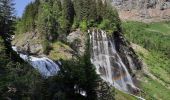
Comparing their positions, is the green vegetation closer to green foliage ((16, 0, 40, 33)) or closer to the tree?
green foliage ((16, 0, 40, 33))

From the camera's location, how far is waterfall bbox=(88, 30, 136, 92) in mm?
181000

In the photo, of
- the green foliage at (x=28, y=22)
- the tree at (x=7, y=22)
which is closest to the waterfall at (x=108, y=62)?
the green foliage at (x=28, y=22)

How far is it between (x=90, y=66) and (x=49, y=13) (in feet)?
334

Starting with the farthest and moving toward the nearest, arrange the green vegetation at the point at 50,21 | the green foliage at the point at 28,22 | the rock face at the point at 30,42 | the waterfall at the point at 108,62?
the green foliage at the point at 28,22
the waterfall at the point at 108,62
the green vegetation at the point at 50,21
the rock face at the point at 30,42

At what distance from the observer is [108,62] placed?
187250 millimetres

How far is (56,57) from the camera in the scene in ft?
523

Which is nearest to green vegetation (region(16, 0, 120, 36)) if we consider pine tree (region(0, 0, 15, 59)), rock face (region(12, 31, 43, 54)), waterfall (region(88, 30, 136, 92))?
rock face (region(12, 31, 43, 54))

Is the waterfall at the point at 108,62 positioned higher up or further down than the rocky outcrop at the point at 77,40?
further down

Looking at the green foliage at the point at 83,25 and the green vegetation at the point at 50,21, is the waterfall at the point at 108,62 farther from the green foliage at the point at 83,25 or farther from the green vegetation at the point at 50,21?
the green vegetation at the point at 50,21

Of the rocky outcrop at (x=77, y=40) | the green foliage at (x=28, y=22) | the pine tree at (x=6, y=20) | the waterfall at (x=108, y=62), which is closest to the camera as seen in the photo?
the pine tree at (x=6, y=20)

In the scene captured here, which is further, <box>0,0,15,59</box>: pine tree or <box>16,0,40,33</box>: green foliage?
<box>16,0,40,33</box>: green foliage

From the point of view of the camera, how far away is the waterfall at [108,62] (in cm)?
18100

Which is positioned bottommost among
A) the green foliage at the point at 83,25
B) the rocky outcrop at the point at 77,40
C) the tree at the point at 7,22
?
the rocky outcrop at the point at 77,40

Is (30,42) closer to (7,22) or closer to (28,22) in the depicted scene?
(28,22)
